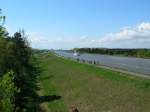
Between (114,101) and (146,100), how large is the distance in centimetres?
279

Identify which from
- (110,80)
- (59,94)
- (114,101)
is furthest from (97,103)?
(110,80)

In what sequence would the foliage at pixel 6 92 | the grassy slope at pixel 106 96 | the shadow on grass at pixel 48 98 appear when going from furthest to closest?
1. the shadow on grass at pixel 48 98
2. the grassy slope at pixel 106 96
3. the foliage at pixel 6 92

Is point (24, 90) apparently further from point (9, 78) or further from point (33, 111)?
point (9, 78)

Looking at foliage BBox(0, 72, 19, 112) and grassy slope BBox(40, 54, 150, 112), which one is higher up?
foliage BBox(0, 72, 19, 112)

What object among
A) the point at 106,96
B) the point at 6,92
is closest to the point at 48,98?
the point at 106,96

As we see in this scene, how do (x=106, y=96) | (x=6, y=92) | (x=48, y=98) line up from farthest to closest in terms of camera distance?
(x=48, y=98), (x=106, y=96), (x=6, y=92)

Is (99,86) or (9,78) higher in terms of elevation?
(9,78)

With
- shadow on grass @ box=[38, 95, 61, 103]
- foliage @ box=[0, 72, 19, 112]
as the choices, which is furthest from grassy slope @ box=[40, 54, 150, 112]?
foliage @ box=[0, 72, 19, 112]

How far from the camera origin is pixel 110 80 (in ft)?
165

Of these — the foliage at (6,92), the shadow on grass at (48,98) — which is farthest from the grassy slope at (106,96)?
the foliage at (6,92)

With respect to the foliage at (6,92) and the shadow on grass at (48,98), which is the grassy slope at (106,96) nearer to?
the shadow on grass at (48,98)

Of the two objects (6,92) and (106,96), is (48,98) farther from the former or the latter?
(6,92)

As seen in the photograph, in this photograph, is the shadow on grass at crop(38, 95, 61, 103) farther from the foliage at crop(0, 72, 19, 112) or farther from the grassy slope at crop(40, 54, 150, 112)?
the foliage at crop(0, 72, 19, 112)

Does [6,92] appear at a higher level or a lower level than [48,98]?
higher
